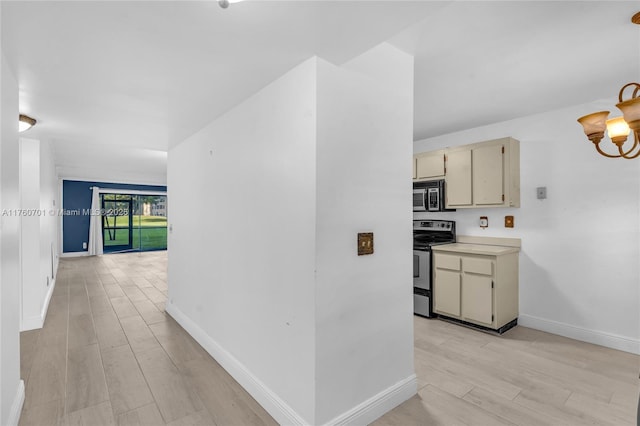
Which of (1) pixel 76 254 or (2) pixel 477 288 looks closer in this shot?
(2) pixel 477 288

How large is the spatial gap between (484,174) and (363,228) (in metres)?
2.45

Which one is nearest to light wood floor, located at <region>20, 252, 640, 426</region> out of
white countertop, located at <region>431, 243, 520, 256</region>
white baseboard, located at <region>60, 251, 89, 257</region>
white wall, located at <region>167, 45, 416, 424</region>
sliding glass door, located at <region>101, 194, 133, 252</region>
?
white wall, located at <region>167, 45, 416, 424</region>

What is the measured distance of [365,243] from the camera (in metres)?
1.90

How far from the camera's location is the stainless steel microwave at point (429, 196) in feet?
13.4

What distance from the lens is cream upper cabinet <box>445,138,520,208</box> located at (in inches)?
138

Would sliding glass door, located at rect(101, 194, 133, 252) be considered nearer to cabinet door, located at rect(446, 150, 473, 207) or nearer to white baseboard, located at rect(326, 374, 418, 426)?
cabinet door, located at rect(446, 150, 473, 207)

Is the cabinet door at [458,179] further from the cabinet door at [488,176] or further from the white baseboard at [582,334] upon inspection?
the white baseboard at [582,334]

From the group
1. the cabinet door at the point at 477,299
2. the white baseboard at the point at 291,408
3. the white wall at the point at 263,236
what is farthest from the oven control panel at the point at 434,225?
the white wall at the point at 263,236

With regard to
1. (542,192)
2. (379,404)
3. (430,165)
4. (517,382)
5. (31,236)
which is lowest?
(517,382)

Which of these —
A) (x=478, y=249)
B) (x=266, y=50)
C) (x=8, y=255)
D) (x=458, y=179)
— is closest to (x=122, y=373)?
(x=8, y=255)

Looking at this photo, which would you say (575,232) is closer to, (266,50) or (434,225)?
(434,225)

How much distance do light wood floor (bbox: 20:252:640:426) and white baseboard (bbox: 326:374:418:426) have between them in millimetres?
51

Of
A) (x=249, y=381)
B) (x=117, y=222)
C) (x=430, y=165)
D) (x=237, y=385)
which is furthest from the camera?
(x=117, y=222)

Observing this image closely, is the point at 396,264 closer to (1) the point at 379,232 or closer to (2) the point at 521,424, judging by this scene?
(1) the point at 379,232
